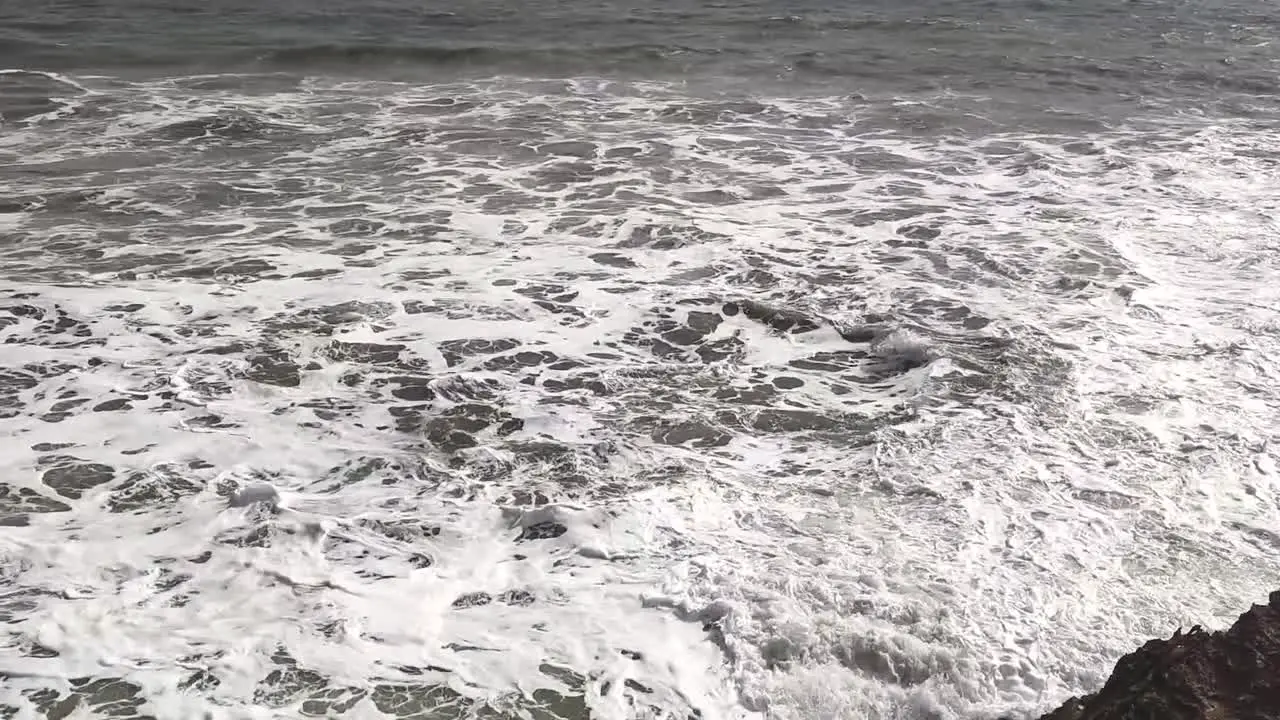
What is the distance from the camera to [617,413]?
4.96 metres

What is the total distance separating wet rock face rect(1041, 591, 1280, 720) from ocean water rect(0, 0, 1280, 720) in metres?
0.54

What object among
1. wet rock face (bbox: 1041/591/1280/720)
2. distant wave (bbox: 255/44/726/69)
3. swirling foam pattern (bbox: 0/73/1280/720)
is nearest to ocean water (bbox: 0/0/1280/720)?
swirling foam pattern (bbox: 0/73/1280/720)

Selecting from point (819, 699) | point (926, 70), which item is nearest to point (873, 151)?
point (926, 70)

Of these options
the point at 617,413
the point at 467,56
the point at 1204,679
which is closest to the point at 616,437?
the point at 617,413

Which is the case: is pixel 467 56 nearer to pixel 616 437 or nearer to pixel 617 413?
pixel 617 413

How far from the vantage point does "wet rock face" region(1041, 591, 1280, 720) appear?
240 cm

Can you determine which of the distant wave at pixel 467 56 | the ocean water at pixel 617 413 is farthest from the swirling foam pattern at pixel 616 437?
the distant wave at pixel 467 56

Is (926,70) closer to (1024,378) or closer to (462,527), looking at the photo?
(1024,378)

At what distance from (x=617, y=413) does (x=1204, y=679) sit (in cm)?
293

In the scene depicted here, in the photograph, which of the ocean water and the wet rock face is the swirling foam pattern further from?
the wet rock face

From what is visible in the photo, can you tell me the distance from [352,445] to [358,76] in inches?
387

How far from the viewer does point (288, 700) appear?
319 centimetres

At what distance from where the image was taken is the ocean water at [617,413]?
11.1ft

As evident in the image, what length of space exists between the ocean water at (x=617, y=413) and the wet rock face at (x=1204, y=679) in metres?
0.54
